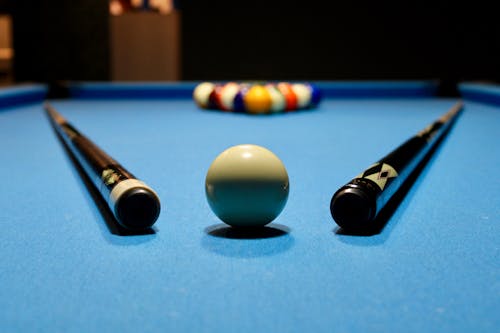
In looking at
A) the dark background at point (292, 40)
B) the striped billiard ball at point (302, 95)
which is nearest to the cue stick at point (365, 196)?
the striped billiard ball at point (302, 95)

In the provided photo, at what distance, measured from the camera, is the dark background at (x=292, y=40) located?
9102mm

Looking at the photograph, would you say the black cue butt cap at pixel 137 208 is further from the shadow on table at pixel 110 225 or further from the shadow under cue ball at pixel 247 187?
the shadow under cue ball at pixel 247 187

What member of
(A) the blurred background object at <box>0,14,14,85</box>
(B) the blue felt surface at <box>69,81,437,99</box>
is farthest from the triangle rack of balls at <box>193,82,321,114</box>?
(A) the blurred background object at <box>0,14,14,85</box>

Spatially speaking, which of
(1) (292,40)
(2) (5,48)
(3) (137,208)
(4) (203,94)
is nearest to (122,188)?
(3) (137,208)

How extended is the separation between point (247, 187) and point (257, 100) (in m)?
3.56

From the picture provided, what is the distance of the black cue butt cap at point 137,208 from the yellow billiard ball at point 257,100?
3541mm

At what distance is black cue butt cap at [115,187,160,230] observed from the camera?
162 centimetres

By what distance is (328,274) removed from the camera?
1.33 metres

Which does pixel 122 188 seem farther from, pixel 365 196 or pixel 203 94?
pixel 203 94

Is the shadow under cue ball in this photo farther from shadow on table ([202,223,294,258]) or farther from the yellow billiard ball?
the yellow billiard ball

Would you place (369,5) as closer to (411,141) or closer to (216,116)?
(216,116)

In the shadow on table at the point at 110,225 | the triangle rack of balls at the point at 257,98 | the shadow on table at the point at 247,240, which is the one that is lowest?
the triangle rack of balls at the point at 257,98

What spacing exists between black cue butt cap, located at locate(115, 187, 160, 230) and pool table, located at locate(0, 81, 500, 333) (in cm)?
3

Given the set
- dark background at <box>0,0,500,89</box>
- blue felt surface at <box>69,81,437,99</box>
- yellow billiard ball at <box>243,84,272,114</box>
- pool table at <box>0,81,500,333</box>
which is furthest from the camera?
dark background at <box>0,0,500,89</box>
